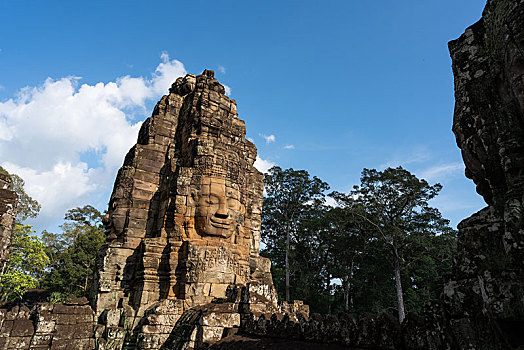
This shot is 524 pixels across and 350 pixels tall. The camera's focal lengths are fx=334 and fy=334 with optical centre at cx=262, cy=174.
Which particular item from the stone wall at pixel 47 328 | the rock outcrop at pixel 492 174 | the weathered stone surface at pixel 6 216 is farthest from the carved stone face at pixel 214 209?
the rock outcrop at pixel 492 174

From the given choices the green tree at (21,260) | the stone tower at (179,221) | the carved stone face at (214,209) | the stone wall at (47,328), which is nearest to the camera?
the stone wall at (47,328)

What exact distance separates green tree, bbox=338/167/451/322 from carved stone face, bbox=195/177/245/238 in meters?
17.1

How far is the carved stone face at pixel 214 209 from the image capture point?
8.55 m

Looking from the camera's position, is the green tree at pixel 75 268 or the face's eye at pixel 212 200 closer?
the face's eye at pixel 212 200

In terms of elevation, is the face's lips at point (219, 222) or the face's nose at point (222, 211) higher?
the face's nose at point (222, 211)

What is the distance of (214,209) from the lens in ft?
28.3

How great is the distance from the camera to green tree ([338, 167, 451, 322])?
77.6 ft

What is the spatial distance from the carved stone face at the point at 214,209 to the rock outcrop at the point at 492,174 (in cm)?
622

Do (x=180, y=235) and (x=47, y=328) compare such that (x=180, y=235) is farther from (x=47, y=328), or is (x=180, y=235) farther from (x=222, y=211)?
(x=47, y=328)

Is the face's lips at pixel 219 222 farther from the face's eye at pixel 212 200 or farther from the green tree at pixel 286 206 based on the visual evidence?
the green tree at pixel 286 206

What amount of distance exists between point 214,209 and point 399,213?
65.6 ft

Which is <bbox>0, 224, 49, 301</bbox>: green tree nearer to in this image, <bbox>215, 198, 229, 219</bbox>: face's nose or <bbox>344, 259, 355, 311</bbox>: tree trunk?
<bbox>215, 198, 229, 219</bbox>: face's nose

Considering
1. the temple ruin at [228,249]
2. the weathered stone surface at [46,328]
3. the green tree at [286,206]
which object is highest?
the green tree at [286,206]

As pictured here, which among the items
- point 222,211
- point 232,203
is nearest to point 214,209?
point 222,211
